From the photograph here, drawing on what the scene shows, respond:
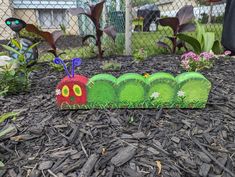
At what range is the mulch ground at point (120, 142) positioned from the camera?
896 millimetres

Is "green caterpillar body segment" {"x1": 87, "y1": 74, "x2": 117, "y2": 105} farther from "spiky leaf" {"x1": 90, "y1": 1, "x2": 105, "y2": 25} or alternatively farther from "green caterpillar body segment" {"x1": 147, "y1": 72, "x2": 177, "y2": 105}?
"spiky leaf" {"x1": 90, "y1": 1, "x2": 105, "y2": 25}

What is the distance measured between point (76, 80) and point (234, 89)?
3.72ft

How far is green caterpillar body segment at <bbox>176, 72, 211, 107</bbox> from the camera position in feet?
4.03

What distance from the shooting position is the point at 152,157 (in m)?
0.94

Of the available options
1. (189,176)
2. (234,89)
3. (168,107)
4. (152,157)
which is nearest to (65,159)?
(152,157)

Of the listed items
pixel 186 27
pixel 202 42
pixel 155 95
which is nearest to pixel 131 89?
pixel 155 95

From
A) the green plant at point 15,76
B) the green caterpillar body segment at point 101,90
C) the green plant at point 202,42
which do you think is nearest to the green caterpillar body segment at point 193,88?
the green caterpillar body segment at point 101,90

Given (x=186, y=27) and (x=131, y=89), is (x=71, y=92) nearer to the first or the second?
(x=131, y=89)

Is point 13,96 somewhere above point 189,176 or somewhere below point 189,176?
above

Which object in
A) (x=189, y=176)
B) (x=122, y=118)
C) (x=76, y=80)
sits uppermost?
(x=76, y=80)

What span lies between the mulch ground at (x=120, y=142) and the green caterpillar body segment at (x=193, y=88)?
0.06m

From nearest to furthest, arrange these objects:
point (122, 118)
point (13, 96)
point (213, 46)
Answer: point (122, 118), point (13, 96), point (213, 46)

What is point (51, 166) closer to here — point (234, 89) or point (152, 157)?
point (152, 157)

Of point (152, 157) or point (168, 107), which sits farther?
point (168, 107)
